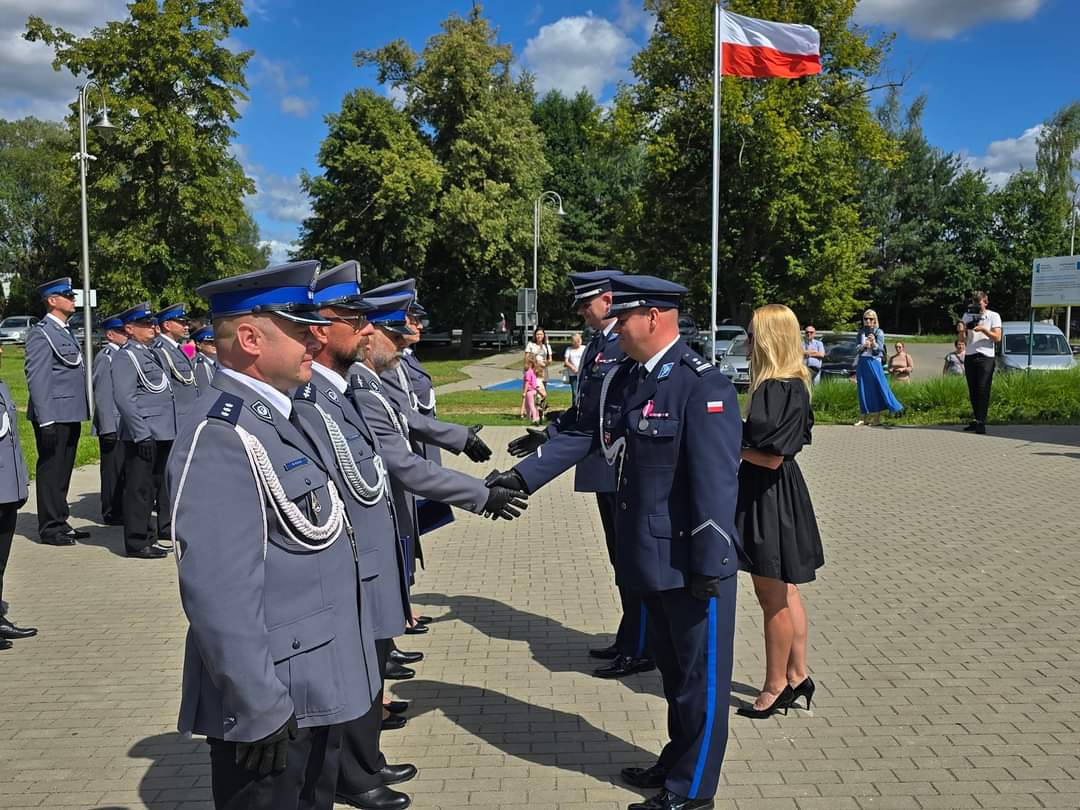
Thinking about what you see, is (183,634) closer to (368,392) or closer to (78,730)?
(78,730)

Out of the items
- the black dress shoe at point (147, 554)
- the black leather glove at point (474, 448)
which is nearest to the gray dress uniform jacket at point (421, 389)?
the black leather glove at point (474, 448)

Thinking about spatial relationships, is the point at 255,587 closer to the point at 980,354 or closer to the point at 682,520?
the point at 682,520

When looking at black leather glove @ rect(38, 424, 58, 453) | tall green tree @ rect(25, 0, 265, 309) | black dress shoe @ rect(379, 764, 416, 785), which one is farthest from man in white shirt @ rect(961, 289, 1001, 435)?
tall green tree @ rect(25, 0, 265, 309)

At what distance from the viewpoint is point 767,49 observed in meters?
18.0

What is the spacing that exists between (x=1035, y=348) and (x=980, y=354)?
31.0 ft

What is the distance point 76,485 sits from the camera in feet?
38.7

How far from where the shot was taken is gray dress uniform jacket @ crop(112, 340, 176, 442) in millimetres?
8422

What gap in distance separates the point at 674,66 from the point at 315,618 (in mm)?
35300

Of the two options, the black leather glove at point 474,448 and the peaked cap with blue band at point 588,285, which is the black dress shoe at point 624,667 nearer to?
the black leather glove at point 474,448

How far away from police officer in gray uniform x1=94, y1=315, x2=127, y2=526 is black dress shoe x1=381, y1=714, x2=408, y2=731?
5.18 metres

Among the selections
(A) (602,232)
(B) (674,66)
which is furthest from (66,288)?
(A) (602,232)

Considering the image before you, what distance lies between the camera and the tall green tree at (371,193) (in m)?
39.2

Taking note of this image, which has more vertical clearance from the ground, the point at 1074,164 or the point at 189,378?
the point at 1074,164

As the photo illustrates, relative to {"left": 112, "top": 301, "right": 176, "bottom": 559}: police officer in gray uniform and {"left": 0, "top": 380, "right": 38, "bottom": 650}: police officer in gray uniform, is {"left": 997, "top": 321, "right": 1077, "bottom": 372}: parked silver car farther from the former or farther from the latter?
{"left": 0, "top": 380, "right": 38, "bottom": 650}: police officer in gray uniform
